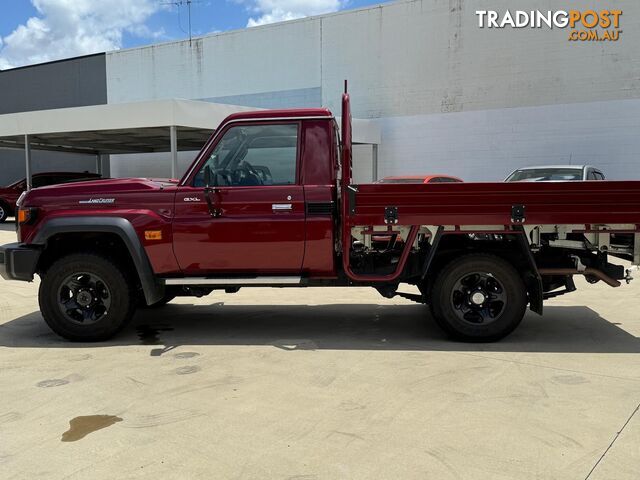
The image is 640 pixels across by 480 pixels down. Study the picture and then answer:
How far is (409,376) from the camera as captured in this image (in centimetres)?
432

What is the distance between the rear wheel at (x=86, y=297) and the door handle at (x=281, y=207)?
1608 millimetres

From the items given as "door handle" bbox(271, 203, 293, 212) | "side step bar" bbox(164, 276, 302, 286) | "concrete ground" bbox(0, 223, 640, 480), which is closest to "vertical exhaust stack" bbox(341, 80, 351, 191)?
"door handle" bbox(271, 203, 293, 212)

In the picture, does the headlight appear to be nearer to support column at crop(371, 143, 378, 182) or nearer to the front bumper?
the front bumper

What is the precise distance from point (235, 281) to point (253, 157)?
1174 millimetres

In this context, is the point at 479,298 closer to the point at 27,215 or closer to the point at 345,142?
the point at 345,142

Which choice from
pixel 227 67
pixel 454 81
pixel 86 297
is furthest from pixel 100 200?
pixel 227 67

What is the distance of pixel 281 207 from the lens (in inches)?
200

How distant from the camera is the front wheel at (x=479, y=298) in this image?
16.6 feet

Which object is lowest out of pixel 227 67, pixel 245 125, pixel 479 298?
pixel 479 298

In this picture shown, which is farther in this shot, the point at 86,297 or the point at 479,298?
the point at 86,297

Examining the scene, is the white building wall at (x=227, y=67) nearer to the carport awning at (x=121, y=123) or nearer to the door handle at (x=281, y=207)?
the carport awning at (x=121, y=123)

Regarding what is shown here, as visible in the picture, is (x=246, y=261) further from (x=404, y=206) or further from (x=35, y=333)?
(x=35, y=333)

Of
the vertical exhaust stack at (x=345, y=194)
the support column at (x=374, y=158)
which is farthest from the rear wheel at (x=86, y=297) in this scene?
the support column at (x=374, y=158)

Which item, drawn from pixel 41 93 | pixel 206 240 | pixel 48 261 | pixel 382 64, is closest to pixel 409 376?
pixel 206 240
